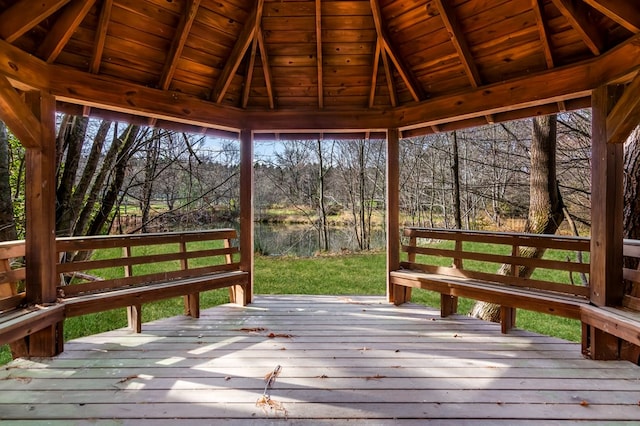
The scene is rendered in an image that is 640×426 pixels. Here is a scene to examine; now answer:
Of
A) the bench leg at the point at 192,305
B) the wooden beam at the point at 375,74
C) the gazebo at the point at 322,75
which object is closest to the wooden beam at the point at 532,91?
the gazebo at the point at 322,75

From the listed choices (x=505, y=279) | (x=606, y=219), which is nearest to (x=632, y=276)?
(x=606, y=219)

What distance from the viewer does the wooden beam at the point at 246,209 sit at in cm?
424

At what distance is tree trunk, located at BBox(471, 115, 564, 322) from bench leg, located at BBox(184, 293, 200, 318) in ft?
12.6

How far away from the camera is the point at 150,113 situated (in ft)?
11.4

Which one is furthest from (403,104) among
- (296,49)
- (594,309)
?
(594,309)

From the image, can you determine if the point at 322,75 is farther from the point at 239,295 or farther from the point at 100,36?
the point at 239,295

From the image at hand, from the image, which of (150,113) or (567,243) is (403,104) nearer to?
(567,243)

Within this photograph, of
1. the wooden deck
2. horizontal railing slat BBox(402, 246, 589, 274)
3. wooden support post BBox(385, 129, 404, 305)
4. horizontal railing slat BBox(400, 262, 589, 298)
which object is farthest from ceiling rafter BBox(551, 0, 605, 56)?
the wooden deck

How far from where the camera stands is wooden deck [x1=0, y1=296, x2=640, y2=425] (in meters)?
1.94

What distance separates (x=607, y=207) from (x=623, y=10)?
1454 millimetres

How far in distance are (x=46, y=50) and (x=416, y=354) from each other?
13.5 feet

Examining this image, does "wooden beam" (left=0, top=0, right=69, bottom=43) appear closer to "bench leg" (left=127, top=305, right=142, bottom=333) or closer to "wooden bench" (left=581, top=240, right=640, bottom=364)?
"bench leg" (left=127, top=305, right=142, bottom=333)

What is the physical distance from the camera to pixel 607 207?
264cm

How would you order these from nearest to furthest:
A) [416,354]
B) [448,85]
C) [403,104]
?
[416,354] → [448,85] → [403,104]
